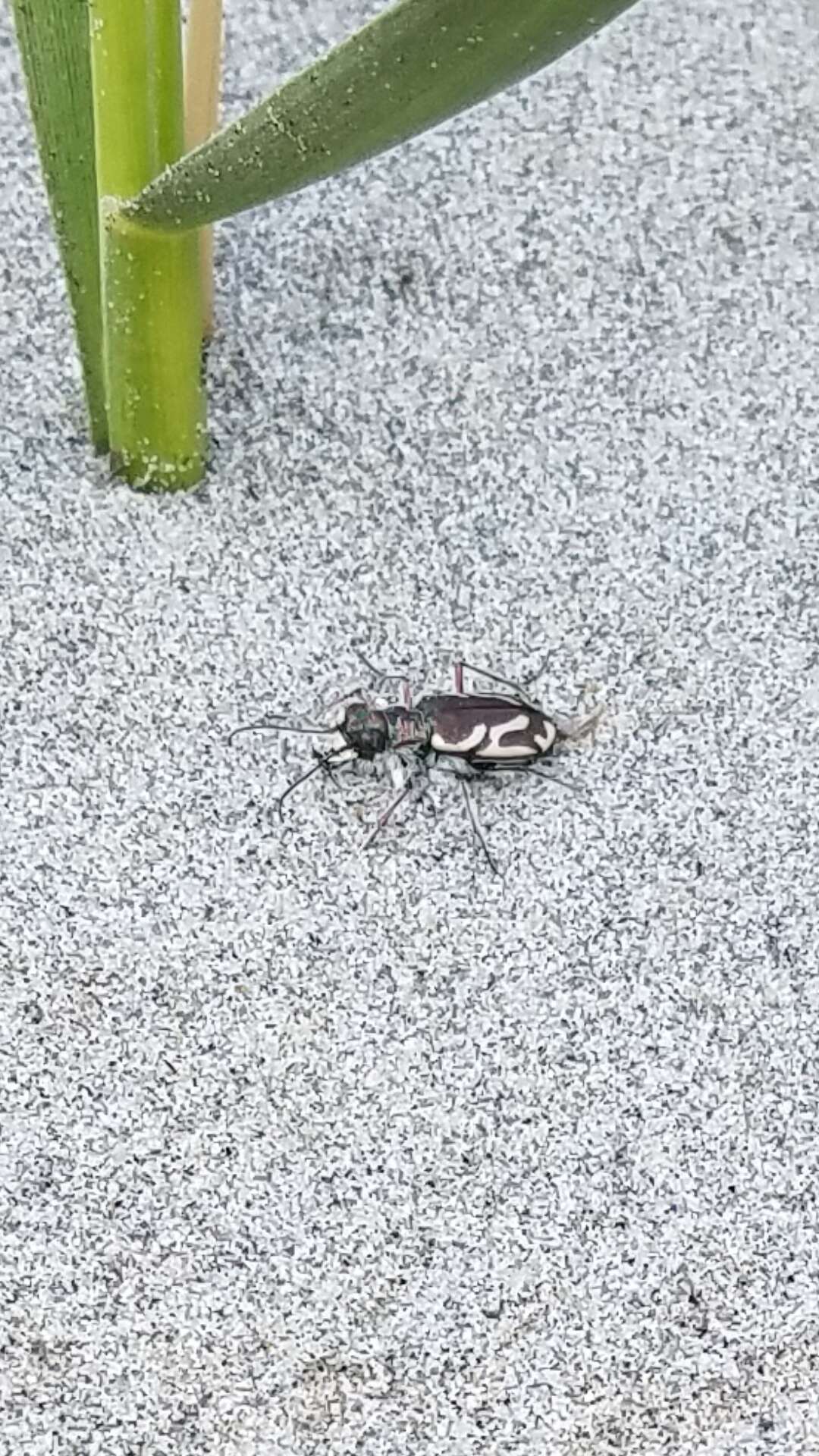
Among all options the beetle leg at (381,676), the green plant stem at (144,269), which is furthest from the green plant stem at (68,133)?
the beetle leg at (381,676)

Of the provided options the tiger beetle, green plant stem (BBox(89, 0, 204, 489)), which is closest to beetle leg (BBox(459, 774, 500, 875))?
the tiger beetle

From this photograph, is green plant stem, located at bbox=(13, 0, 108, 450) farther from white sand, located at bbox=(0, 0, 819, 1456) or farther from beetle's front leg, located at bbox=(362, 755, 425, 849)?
beetle's front leg, located at bbox=(362, 755, 425, 849)

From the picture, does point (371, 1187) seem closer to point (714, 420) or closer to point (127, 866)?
point (127, 866)

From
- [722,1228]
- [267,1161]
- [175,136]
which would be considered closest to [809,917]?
[722,1228]

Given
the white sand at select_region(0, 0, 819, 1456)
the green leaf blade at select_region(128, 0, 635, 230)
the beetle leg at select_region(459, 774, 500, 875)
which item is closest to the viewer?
the green leaf blade at select_region(128, 0, 635, 230)

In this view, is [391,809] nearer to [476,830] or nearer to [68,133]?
[476,830]

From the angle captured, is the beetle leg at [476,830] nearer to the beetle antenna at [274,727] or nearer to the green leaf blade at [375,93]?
the beetle antenna at [274,727]
